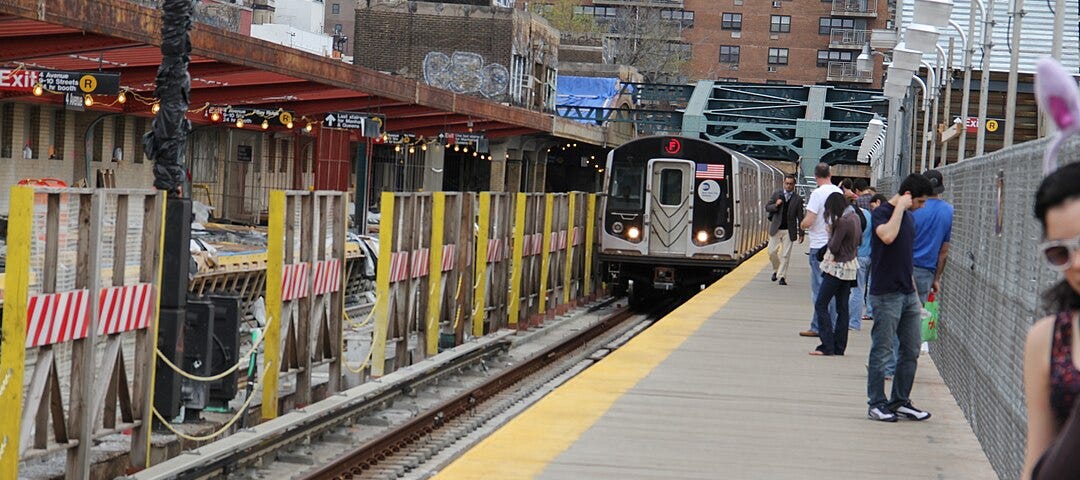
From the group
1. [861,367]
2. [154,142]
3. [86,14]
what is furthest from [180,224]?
[86,14]

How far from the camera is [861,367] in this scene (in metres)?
14.0

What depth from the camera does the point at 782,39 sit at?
331 ft

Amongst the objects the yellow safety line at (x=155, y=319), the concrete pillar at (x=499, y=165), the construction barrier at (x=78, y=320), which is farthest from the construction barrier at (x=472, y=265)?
the concrete pillar at (x=499, y=165)

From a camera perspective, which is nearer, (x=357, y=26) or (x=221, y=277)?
(x=221, y=277)

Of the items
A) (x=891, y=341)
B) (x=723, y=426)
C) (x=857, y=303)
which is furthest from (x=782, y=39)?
(x=723, y=426)

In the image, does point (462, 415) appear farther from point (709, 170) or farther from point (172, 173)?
point (709, 170)

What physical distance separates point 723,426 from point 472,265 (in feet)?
31.9

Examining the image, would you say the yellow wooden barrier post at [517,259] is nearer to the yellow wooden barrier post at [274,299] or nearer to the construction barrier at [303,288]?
the construction barrier at [303,288]

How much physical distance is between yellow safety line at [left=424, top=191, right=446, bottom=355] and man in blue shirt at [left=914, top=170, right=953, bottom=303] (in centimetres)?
653

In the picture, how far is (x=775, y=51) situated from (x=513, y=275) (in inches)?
3202

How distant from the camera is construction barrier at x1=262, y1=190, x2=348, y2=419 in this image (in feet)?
41.4

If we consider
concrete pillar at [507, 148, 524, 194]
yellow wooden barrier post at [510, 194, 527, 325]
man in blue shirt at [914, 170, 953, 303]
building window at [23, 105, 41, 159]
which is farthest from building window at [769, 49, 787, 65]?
man in blue shirt at [914, 170, 953, 303]

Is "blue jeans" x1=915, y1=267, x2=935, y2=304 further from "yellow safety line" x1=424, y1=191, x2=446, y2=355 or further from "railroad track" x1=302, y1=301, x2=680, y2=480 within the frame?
"yellow safety line" x1=424, y1=191, x2=446, y2=355

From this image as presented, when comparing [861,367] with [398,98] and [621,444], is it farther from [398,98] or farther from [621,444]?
[398,98]
